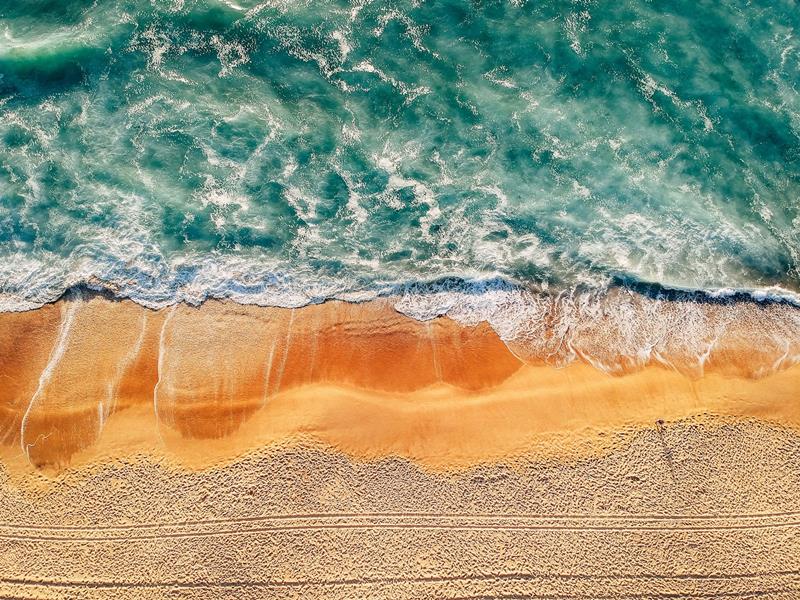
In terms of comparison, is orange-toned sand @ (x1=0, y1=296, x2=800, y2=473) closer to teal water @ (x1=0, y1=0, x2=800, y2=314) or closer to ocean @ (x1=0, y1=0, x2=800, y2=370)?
ocean @ (x1=0, y1=0, x2=800, y2=370)

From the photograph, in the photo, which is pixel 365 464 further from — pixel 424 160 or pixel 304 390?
pixel 424 160

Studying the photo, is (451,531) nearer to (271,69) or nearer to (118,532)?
(118,532)

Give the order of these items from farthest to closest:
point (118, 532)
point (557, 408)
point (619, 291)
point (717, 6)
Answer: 1. point (717, 6)
2. point (619, 291)
3. point (557, 408)
4. point (118, 532)

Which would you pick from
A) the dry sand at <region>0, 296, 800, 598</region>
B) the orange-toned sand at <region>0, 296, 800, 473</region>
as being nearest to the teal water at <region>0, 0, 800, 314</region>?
the orange-toned sand at <region>0, 296, 800, 473</region>

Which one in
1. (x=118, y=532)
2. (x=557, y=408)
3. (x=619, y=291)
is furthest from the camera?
(x=619, y=291)

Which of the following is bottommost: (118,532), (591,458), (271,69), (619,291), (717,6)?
(118,532)

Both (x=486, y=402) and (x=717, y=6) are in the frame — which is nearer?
(x=486, y=402)

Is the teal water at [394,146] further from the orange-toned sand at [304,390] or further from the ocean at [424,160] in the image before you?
the orange-toned sand at [304,390]

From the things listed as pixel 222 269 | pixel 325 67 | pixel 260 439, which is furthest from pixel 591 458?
pixel 325 67

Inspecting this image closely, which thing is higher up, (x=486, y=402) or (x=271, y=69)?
(x=271, y=69)

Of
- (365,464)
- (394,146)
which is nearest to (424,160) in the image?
(394,146)
